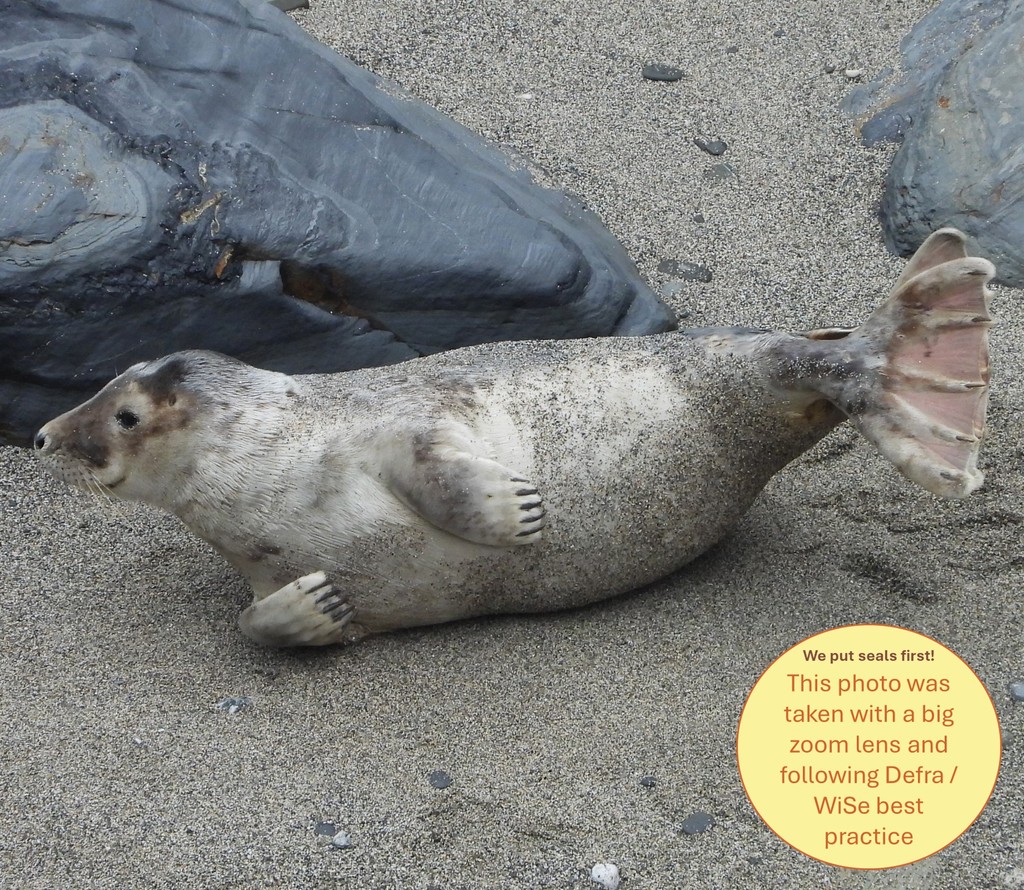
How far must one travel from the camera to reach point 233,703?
390cm

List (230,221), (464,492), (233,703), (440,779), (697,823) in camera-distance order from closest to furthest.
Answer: (697,823), (440,779), (464,492), (233,703), (230,221)

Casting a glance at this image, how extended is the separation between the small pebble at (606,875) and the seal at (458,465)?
0.96 metres

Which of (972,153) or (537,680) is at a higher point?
(972,153)

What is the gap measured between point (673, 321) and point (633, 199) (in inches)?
30.7

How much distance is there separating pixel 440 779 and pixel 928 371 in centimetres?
162

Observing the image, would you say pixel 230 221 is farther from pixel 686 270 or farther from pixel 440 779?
pixel 440 779

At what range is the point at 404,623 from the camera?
4.12 meters

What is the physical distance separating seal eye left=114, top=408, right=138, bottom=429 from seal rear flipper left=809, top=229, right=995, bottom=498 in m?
1.94

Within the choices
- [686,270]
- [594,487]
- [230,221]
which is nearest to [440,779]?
[594,487]

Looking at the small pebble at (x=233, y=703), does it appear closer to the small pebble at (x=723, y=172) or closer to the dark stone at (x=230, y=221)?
the dark stone at (x=230, y=221)

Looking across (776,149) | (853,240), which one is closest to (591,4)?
(776,149)

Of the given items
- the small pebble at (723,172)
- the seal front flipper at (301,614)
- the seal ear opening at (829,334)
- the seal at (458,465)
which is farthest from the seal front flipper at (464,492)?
the small pebble at (723,172)

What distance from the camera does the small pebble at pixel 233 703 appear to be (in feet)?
12.7

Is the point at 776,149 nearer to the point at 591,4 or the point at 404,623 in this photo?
the point at 591,4
